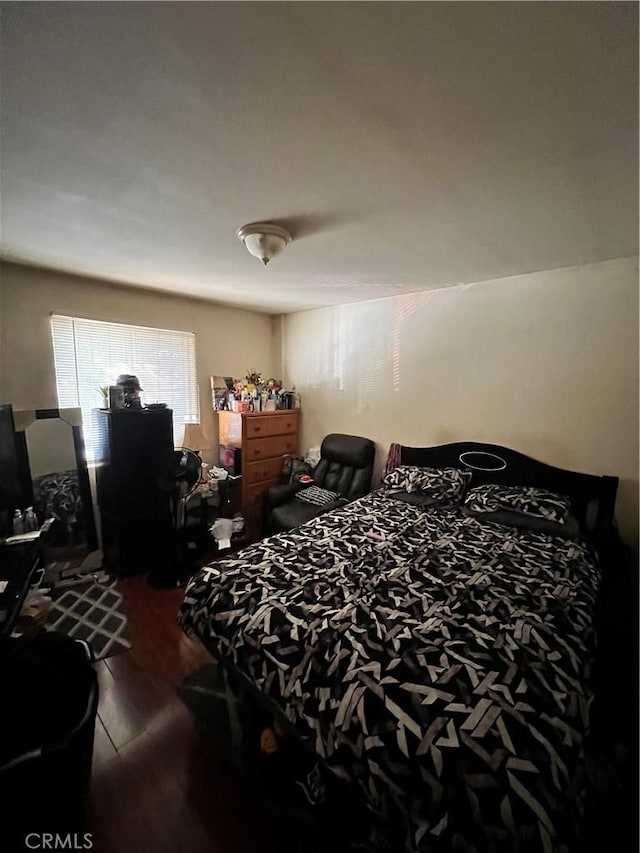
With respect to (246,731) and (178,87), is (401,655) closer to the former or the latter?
(246,731)

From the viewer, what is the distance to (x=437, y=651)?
1.17m

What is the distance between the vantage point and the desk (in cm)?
129

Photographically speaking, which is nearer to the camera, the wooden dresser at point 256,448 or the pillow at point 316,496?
the pillow at point 316,496

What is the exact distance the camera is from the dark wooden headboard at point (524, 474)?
2195mm

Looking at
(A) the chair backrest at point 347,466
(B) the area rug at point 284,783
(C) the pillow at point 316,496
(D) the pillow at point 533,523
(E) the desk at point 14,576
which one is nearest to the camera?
(B) the area rug at point 284,783

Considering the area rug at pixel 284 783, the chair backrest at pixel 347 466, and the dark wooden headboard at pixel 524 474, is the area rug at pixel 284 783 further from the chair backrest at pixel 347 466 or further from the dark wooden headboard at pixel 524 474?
the dark wooden headboard at pixel 524 474

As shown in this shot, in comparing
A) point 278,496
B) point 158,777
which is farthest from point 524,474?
point 158,777

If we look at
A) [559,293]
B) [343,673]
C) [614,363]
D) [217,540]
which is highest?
[559,293]

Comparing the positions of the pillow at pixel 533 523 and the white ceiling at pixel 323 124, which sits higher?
the white ceiling at pixel 323 124

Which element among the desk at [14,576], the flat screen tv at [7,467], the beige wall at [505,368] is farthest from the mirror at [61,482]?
Answer: the beige wall at [505,368]

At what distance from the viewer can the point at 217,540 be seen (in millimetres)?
3088

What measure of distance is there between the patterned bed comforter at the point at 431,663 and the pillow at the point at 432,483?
1.90 feet

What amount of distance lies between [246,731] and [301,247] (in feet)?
8.28

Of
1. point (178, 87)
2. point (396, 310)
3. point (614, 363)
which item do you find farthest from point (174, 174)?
point (614, 363)
